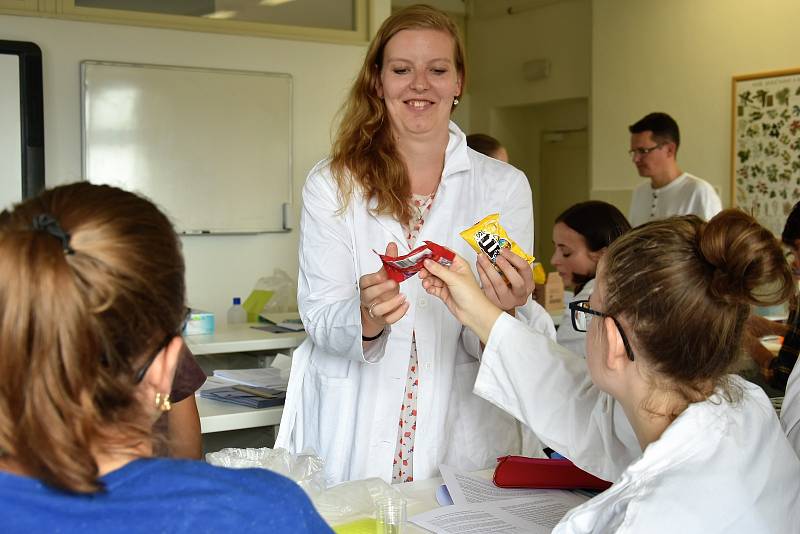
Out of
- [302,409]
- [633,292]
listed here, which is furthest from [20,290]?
[302,409]

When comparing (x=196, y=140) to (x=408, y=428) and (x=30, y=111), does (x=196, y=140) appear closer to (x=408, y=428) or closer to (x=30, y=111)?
(x=30, y=111)

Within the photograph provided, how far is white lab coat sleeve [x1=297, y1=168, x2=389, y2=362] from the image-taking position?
2.11 meters

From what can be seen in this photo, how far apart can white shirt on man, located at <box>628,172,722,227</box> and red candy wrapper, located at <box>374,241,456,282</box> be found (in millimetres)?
4061

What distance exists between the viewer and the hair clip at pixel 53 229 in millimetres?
978

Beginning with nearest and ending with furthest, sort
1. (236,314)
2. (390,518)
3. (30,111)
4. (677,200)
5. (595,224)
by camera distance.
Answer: (390,518) → (595,224) → (236,314) → (30,111) → (677,200)

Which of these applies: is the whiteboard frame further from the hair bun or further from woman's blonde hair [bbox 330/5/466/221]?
the hair bun

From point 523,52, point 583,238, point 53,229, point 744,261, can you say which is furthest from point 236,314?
point 523,52

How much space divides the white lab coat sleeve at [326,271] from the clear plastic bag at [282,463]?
12.1 inches

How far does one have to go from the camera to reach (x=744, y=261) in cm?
148

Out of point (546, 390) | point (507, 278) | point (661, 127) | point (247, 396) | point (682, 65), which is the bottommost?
point (247, 396)

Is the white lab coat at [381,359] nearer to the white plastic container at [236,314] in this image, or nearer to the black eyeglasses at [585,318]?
the black eyeglasses at [585,318]

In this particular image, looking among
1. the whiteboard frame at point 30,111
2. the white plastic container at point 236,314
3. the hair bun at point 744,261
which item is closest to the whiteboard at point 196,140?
the whiteboard frame at point 30,111

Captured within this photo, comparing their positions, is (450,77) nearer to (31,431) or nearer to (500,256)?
(500,256)

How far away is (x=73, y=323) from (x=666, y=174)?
557 cm
